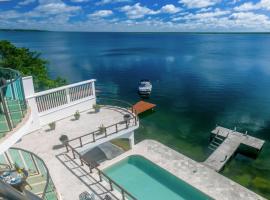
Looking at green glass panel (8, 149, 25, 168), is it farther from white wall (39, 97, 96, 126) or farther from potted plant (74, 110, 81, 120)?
potted plant (74, 110, 81, 120)

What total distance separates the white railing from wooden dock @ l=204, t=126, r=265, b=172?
12174 millimetres

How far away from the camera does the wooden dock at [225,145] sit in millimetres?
19094

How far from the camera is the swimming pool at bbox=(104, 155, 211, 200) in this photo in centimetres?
1383

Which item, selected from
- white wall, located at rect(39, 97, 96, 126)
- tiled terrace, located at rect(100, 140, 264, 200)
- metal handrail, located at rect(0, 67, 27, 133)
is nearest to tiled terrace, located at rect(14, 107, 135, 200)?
white wall, located at rect(39, 97, 96, 126)

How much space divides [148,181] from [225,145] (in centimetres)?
1054

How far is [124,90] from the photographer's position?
154 feet

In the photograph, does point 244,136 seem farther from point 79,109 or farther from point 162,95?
point 162,95

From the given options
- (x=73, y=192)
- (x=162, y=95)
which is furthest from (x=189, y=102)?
(x=73, y=192)

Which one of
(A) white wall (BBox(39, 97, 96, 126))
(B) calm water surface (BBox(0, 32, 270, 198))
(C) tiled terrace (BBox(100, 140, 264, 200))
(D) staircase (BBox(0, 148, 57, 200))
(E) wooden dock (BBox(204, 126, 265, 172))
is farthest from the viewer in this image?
(B) calm water surface (BBox(0, 32, 270, 198))

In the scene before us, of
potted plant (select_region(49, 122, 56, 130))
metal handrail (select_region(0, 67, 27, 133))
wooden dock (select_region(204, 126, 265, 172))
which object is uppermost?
metal handrail (select_region(0, 67, 27, 133))

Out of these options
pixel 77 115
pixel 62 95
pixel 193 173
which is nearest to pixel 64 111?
pixel 77 115

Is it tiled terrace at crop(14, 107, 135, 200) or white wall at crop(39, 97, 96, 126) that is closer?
tiled terrace at crop(14, 107, 135, 200)

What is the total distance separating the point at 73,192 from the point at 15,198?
10.3 meters

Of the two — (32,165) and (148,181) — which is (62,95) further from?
(32,165)
